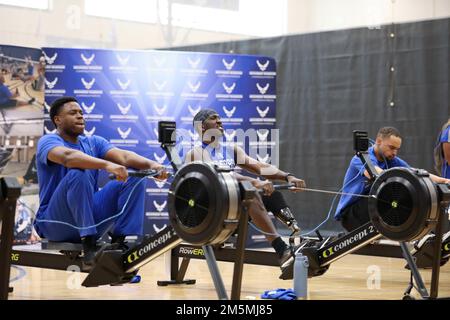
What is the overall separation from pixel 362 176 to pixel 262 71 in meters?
3.21

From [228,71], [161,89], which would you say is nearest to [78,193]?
[161,89]

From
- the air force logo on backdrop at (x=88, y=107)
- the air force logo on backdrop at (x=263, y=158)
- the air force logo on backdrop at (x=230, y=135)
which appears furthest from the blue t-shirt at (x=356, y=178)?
the air force logo on backdrop at (x=88, y=107)

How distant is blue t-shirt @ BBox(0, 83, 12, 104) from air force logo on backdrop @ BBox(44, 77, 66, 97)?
49cm

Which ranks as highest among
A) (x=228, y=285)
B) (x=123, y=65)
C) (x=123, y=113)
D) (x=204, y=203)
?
(x=123, y=65)

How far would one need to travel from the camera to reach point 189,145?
9305 millimetres

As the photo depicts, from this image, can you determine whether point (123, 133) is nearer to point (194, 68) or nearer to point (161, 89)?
point (161, 89)

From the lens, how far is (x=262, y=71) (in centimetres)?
960

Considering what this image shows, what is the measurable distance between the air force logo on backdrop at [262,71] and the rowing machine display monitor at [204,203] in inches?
202

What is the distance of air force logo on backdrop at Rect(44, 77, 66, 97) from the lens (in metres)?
9.00

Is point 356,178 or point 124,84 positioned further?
point 124,84

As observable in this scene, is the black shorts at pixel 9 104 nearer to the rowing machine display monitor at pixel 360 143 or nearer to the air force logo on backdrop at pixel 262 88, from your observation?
the air force logo on backdrop at pixel 262 88

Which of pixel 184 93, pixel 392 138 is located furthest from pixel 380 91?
pixel 392 138

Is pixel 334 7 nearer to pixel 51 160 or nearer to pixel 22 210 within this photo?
pixel 22 210
